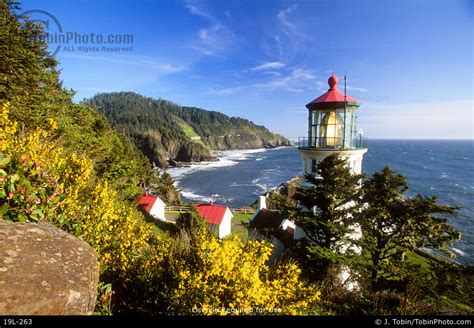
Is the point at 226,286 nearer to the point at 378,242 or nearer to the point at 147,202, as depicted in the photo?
the point at 378,242

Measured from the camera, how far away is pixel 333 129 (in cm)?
1243

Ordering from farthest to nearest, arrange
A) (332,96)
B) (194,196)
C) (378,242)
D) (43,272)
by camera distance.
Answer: (194,196)
(332,96)
(378,242)
(43,272)

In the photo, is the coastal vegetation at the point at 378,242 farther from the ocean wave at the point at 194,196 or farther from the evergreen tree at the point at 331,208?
the ocean wave at the point at 194,196

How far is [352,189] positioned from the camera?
10.9m

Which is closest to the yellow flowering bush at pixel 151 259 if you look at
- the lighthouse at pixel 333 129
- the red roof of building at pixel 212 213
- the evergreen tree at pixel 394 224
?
the evergreen tree at pixel 394 224

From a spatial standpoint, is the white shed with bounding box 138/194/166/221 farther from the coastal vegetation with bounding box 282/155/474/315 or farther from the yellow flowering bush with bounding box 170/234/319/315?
the yellow flowering bush with bounding box 170/234/319/315

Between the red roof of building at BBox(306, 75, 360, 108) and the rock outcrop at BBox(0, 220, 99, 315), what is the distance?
1123cm

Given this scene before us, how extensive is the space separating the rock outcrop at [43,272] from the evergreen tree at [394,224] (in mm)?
10099

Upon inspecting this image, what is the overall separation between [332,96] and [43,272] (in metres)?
12.3

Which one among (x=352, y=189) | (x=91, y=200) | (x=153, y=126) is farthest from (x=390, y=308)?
(x=153, y=126)

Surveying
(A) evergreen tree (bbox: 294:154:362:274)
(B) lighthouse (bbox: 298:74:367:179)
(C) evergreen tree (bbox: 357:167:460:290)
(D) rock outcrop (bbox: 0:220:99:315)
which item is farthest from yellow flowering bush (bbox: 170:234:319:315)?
(B) lighthouse (bbox: 298:74:367:179)

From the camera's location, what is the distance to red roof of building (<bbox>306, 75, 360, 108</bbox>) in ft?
38.6

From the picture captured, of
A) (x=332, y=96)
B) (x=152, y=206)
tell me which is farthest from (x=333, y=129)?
(x=152, y=206)

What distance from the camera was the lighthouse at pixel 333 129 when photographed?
39.0 ft
